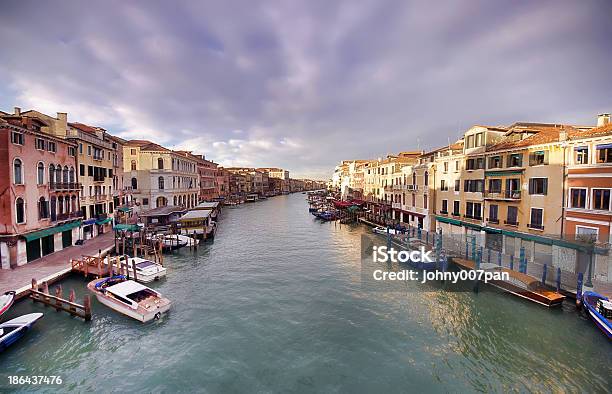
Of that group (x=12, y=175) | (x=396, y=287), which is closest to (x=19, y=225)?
(x=12, y=175)

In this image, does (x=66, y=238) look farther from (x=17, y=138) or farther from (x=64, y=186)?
(x=17, y=138)

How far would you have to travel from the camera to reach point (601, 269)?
17.4m

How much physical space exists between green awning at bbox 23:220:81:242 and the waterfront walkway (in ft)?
5.80

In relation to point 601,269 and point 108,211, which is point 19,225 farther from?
point 601,269

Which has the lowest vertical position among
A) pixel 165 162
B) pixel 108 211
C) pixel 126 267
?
pixel 126 267

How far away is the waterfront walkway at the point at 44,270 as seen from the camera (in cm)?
1708

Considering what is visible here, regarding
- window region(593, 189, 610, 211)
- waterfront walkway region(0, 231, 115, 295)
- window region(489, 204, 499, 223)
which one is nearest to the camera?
waterfront walkway region(0, 231, 115, 295)

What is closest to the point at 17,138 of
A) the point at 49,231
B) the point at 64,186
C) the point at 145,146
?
the point at 64,186

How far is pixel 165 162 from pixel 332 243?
99.9 ft

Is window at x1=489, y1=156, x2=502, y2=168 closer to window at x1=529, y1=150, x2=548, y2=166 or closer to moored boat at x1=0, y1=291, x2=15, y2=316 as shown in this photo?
window at x1=529, y1=150, x2=548, y2=166

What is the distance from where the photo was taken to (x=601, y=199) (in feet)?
57.5

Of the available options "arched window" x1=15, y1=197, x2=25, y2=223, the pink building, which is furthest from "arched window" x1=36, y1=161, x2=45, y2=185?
"arched window" x1=15, y1=197, x2=25, y2=223

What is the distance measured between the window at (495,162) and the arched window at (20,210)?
3598cm

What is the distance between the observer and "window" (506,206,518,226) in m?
23.0
